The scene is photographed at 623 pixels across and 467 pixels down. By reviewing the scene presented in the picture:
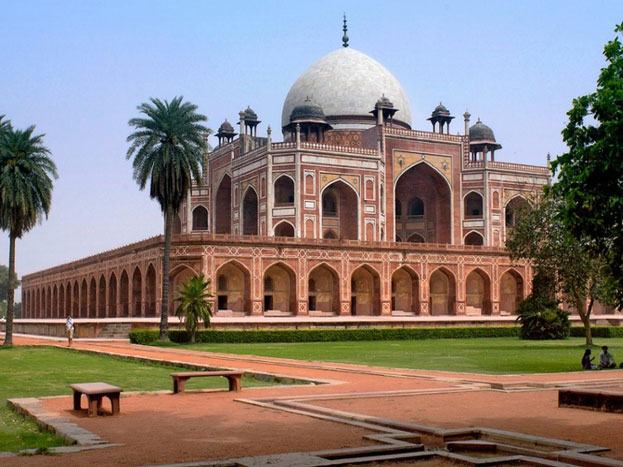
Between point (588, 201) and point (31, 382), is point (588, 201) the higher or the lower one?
the higher one

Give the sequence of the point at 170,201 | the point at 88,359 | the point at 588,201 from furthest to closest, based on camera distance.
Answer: the point at 170,201 < the point at 88,359 < the point at 588,201

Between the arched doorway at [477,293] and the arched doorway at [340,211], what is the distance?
6.92 meters

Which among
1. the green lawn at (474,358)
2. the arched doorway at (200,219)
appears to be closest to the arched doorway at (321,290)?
the arched doorway at (200,219)

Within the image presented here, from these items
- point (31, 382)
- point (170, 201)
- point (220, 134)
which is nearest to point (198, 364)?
point (31, 382)

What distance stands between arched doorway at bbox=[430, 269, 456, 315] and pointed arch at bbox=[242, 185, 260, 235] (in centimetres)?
1134

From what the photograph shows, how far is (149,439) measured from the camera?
7.49 meters

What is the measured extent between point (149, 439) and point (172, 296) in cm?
3220

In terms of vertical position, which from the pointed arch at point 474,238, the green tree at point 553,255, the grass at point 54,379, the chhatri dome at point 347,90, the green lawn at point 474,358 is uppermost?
the chhatri dome at point 347,90

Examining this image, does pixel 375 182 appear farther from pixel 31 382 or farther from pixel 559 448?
pixel 559 448

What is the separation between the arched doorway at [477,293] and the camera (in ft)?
148

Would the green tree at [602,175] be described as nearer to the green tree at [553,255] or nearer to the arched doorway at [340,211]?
the green tree at [553,255]

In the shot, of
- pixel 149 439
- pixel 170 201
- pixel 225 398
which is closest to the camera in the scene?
pixel 149 439

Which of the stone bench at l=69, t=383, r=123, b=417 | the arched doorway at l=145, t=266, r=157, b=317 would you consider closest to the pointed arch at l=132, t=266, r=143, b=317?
the arched doorway at l=145, t=266, r=157, b=317

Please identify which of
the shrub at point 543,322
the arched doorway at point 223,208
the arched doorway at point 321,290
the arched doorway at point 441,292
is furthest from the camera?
the arched doorway at point 223,208
